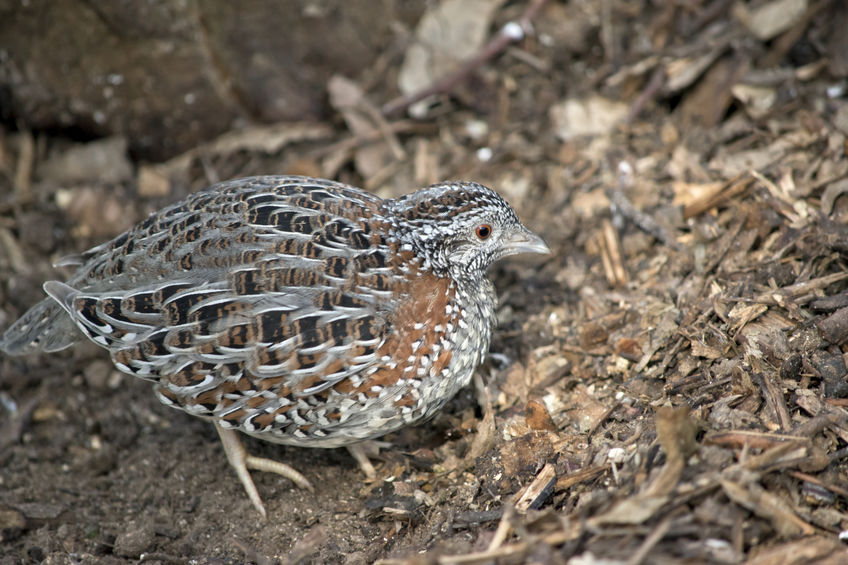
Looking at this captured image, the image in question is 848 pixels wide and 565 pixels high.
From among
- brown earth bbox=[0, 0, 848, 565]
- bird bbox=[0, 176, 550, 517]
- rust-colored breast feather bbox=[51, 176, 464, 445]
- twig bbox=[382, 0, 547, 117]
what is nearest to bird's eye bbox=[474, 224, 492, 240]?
bird bbox=[0, 176, 550, 517]

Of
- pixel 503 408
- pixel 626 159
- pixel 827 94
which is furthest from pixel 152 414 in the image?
pixel 827 94

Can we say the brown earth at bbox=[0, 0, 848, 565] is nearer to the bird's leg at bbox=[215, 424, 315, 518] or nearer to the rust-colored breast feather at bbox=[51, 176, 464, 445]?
the bird's leg at bbox=[215, 424, 315, 518]

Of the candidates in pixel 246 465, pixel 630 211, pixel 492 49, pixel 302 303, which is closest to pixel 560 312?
pixel 630 211

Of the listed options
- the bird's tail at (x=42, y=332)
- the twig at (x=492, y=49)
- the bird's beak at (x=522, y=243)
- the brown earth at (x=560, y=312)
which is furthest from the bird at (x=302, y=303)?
the twig at (x=492, y=49)

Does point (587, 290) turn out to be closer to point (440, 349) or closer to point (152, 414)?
point (440, 349)

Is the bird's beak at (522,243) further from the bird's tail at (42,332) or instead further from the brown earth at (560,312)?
the bird's tail at (42,332)

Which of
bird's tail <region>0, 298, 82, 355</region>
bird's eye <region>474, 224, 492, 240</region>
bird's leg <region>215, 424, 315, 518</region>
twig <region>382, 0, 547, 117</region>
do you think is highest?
twig <region>382, 0, 547, 117</region>

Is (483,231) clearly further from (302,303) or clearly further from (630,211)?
(630,211)
